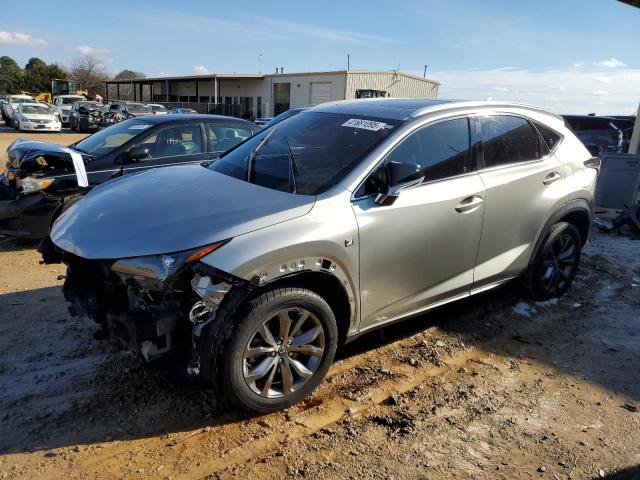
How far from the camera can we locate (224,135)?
6.96 metres

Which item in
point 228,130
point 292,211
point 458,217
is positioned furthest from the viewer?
point 228,130

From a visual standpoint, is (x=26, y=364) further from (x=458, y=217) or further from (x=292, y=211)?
(x=458, y=217)

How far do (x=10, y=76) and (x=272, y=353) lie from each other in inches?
3574

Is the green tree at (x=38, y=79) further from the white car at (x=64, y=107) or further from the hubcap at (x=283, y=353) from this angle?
the hubcap at (x=283, y=353)

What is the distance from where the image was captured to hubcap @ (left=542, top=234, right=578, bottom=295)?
4.86 metres

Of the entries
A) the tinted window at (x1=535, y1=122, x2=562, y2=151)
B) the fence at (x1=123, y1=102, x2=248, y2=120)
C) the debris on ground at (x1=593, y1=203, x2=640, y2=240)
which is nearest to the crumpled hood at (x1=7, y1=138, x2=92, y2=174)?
the tinted window at (x1=535, y1=122, x2=562, y2=151)

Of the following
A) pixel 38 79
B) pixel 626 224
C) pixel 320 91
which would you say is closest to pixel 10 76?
pixel 38 79

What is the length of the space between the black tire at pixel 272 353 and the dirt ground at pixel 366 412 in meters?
0.15

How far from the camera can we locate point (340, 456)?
9.04 ft

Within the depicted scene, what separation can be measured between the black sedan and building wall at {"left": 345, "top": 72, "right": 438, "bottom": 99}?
96.6ft

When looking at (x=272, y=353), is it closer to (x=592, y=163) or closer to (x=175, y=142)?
(x=592, y=163)

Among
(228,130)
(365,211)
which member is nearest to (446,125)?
(365,211)

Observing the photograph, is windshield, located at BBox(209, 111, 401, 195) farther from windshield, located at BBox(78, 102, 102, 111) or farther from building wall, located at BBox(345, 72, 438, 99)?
building wall, located at BBox(345, 72, 438, 99)

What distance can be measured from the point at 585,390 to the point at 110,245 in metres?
3.34
